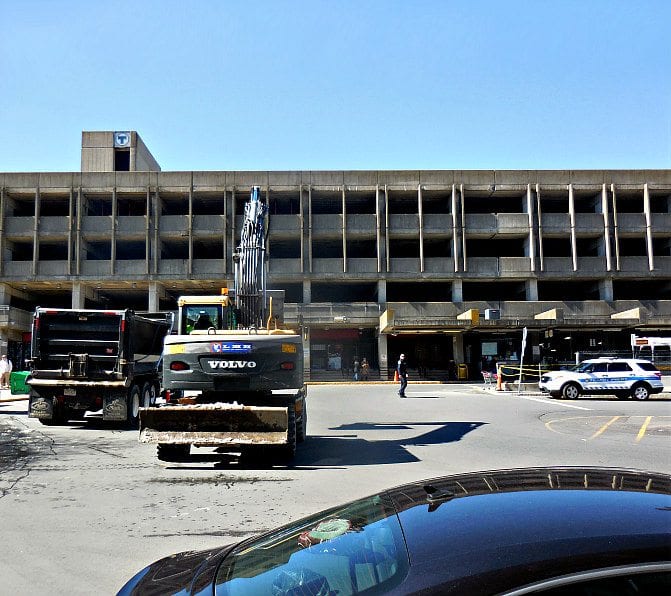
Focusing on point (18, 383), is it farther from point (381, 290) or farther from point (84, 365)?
point (381, 290)

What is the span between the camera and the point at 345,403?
846 inches

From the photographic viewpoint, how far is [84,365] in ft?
48.9

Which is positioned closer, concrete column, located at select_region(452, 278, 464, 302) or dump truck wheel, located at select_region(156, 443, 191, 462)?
dump truck wheel, located at select_region(156, 443, 191, 462)

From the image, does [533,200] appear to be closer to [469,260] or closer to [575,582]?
[469,260]

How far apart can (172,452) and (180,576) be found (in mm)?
8336

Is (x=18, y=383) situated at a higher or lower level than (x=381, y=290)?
lower

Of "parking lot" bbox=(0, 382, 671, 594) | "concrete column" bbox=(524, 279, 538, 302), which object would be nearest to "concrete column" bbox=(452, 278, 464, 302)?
"concrete column" bbox=(524, 279, 538, 302)

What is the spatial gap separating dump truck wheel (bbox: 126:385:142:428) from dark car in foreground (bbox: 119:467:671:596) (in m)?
13.2

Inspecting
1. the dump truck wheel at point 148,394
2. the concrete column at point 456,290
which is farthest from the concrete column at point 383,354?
the dump truck wheel at point 148,394

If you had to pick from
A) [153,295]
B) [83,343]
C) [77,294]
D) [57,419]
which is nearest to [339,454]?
[83,343]

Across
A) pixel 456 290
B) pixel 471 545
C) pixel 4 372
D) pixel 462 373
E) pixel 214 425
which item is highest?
pixel 456 290

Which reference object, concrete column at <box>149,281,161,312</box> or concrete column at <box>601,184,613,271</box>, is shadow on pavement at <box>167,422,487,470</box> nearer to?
concrete column at <box>149,281,161,312</box>

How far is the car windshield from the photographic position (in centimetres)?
195

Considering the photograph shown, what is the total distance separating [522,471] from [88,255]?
49876 mm
